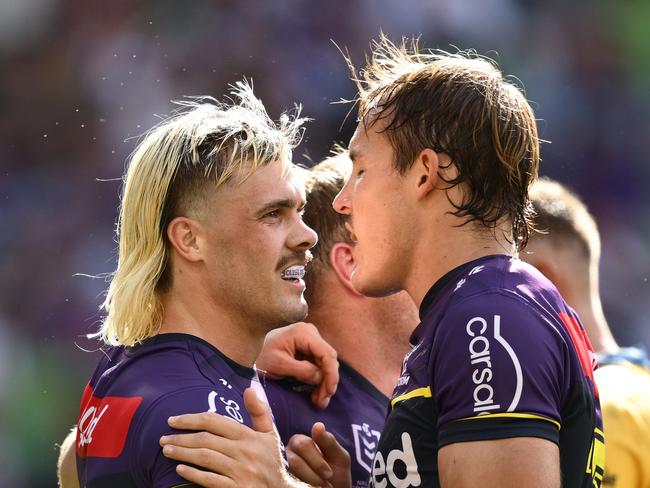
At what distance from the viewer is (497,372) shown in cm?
225

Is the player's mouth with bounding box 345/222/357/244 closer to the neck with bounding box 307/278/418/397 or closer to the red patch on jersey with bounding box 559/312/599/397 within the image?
the neck with bounding box 307/278/418/397

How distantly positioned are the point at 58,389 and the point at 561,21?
244 inches

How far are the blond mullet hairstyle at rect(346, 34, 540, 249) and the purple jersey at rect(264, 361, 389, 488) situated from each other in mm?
1087

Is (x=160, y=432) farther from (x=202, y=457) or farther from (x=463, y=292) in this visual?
(x=463, y=292)

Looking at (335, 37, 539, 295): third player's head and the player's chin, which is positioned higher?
(335, 37, 539, 295): third player's head

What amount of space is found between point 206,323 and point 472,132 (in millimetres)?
1099

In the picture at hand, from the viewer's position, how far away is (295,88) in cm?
846

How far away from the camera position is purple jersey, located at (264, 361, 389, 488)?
3436mm

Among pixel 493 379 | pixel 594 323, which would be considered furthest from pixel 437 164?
pixel 594 323

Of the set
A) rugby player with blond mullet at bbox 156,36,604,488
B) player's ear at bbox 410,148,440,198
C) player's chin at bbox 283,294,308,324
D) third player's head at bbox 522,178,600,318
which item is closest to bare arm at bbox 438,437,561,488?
rugby player with blond mullet at bbox 156,36,604,488

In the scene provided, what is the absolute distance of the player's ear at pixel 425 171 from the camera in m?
2.76

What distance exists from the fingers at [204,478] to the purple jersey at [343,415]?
867mm

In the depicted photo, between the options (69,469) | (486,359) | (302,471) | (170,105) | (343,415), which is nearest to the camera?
(486,359)

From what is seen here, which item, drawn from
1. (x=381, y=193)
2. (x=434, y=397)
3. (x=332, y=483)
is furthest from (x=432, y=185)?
(x=332, y=483)
